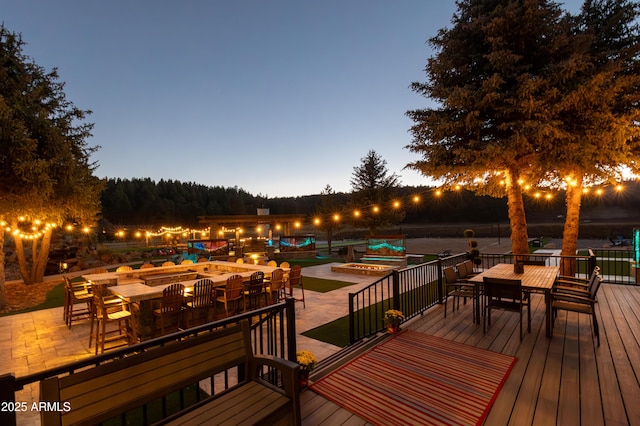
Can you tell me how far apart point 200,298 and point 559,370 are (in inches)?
239

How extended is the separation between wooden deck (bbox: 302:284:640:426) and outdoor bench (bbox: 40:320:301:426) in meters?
0.79

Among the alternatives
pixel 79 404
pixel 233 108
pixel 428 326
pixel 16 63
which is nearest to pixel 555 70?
pixel 428 326

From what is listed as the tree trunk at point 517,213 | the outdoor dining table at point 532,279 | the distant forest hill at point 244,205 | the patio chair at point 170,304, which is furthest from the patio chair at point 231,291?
the distant forest hill at point 244,205

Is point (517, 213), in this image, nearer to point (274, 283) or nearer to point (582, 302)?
point (582, 302)

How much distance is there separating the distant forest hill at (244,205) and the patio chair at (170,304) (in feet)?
114

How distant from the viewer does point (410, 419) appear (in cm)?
275

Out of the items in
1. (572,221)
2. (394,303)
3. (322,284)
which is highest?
(572,221)

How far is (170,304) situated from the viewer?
5414 mm

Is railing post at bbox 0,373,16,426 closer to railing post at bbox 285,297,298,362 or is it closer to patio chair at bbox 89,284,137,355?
railing post at bbox 285,297,298,362

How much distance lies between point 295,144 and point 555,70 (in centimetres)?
2678

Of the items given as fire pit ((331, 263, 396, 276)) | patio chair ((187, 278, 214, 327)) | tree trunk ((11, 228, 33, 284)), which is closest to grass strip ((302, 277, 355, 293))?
fire pit ((331, 263, 396, 276))

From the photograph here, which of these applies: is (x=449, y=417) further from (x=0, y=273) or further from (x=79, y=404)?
(x=0, y=273)

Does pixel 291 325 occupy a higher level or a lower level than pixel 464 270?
higher

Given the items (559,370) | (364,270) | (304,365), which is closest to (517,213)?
(364,270)
